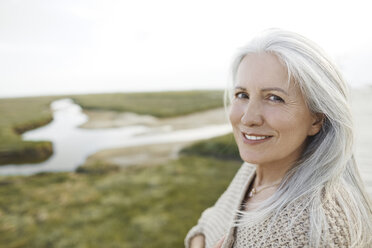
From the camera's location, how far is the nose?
170cm

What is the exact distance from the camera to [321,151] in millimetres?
1761

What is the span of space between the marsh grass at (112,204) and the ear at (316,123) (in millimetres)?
4172

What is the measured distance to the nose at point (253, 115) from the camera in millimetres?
1698

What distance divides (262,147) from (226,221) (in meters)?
0.97

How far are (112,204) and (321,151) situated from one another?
5928 mm

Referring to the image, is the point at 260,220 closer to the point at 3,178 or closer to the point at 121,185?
the point at 121,185

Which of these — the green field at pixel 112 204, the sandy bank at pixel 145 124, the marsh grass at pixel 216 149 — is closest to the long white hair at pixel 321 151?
the green field at pixel 112 204

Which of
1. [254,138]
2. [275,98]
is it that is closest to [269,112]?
[275,98]

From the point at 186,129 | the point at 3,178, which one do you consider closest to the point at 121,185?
the point at 3,178

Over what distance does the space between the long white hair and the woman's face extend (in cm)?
6

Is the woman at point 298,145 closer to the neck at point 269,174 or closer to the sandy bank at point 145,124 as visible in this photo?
the neck at point 269,174

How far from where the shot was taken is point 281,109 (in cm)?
165

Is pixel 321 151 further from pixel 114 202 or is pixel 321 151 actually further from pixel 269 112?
pixel 114 202

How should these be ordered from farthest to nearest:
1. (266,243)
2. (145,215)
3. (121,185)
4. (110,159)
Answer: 1. (110,159)
2. (121,185)
3. (145,215)
4. (266,243)
